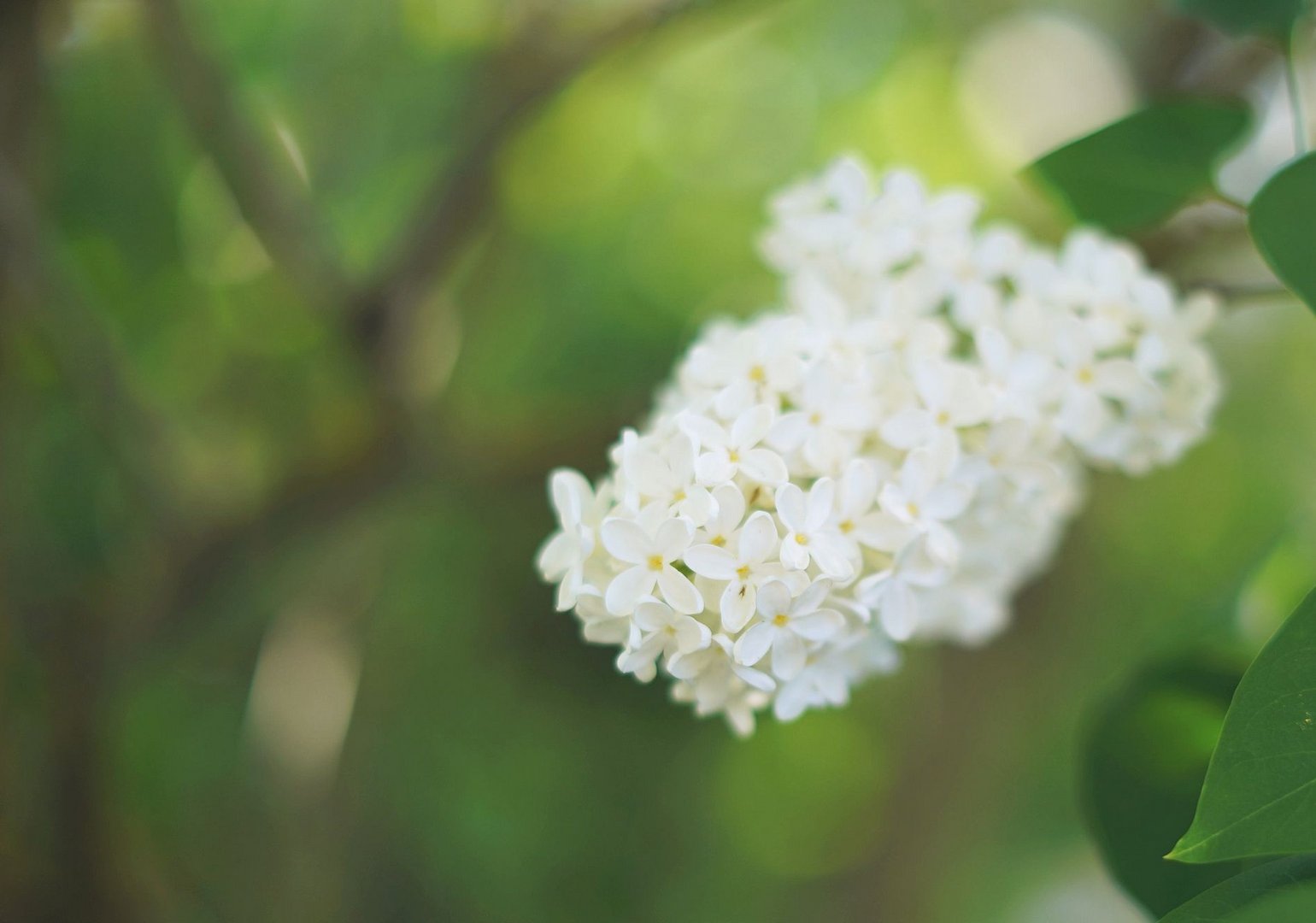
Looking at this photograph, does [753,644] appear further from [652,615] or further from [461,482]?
[461,482]

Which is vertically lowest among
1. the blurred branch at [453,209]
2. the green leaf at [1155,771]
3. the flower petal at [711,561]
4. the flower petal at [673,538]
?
the green leaf at [1155,771]

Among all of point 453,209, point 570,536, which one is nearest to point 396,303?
point 453,209

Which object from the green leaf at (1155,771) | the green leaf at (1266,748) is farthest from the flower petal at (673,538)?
the green leaf at (1155,771)

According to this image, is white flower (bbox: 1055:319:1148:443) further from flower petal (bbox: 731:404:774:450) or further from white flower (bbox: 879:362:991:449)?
flower petal (bbox: 731:404:774:450)

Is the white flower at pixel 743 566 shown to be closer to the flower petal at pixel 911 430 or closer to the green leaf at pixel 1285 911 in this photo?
the flower petal at pixel 911 430

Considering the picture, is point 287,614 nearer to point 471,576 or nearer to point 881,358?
point 471,576

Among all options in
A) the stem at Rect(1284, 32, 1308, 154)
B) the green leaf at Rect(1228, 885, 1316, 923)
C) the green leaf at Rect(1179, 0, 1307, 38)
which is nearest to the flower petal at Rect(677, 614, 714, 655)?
the green leaf at Rect(1228, 885, 1316, 923)

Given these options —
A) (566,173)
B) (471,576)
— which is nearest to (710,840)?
(471,576)
